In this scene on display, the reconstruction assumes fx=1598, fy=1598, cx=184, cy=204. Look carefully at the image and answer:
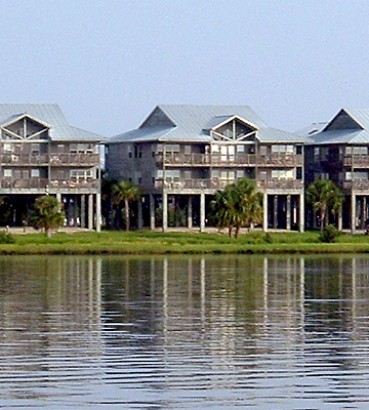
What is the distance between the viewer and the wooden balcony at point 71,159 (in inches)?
4040

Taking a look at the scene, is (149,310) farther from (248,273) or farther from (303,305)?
(248,273)

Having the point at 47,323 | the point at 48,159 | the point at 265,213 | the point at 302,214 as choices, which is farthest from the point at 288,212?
the point at 47,323

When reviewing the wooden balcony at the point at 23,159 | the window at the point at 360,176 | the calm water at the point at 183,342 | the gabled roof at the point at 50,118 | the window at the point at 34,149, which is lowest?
the calm water at the point at 183,342

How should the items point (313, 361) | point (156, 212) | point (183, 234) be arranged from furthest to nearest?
point (156, 212), point (183, 234), point (313, 361)

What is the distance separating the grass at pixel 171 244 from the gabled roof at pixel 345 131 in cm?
1399

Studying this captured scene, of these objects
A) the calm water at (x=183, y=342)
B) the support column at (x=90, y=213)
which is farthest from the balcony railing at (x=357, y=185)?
the calm water at (x=183, y=342)

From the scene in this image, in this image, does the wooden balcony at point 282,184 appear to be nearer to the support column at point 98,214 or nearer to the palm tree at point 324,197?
the palm tree at point 324,197

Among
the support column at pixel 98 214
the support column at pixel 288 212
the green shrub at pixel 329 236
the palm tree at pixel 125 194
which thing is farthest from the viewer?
the support column at pixel 288 212

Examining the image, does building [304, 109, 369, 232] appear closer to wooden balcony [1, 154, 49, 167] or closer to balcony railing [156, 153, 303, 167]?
balcony railing [156, 153, 303, 167]

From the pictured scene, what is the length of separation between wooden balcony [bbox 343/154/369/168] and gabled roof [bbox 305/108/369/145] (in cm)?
120

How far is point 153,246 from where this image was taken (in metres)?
86.4

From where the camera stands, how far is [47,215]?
92.9 metres

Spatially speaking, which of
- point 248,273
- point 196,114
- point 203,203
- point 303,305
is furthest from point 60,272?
point 196,114

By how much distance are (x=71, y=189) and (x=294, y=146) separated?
55.2 feet
